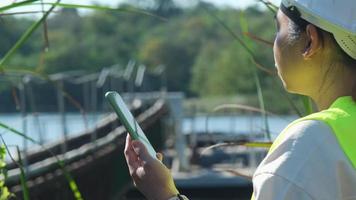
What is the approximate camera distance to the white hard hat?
1471 millimetres

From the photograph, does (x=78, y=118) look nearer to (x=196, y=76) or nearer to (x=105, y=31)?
(x=196, y=76)

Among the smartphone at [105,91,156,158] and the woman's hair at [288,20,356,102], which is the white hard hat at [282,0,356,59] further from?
the smartphone at [105,91,156,158]

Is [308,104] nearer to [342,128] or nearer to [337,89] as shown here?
[337,89]

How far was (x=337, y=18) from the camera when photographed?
4.83 ft

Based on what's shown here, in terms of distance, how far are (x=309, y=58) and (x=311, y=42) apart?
0.03 metres

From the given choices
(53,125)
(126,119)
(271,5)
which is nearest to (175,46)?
(53,125)

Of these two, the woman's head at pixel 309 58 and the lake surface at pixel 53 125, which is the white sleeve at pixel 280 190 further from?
the lake surface at pixel 53 125

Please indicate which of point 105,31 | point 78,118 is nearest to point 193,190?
point 78,118

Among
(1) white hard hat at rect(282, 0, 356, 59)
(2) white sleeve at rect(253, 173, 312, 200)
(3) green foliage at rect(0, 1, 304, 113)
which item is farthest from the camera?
(3) green foliage at rect(0, 1, 304, 113)

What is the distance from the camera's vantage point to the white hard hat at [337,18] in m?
1.47

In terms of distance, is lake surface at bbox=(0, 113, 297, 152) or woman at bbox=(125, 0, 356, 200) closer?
woman at bbox=(125, 0, 356, 200)

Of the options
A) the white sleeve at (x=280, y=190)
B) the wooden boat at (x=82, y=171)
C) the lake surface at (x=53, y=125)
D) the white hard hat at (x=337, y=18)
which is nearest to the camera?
the white sleeve at (x=280, y=190)

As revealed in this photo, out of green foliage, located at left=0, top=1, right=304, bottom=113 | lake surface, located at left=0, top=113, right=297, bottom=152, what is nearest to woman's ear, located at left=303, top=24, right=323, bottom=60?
lake surface, located at left=0, top=113, right=297, bottom=152

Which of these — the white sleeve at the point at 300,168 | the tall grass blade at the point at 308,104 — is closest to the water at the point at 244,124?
the tall grass blade at the point at 308,104
